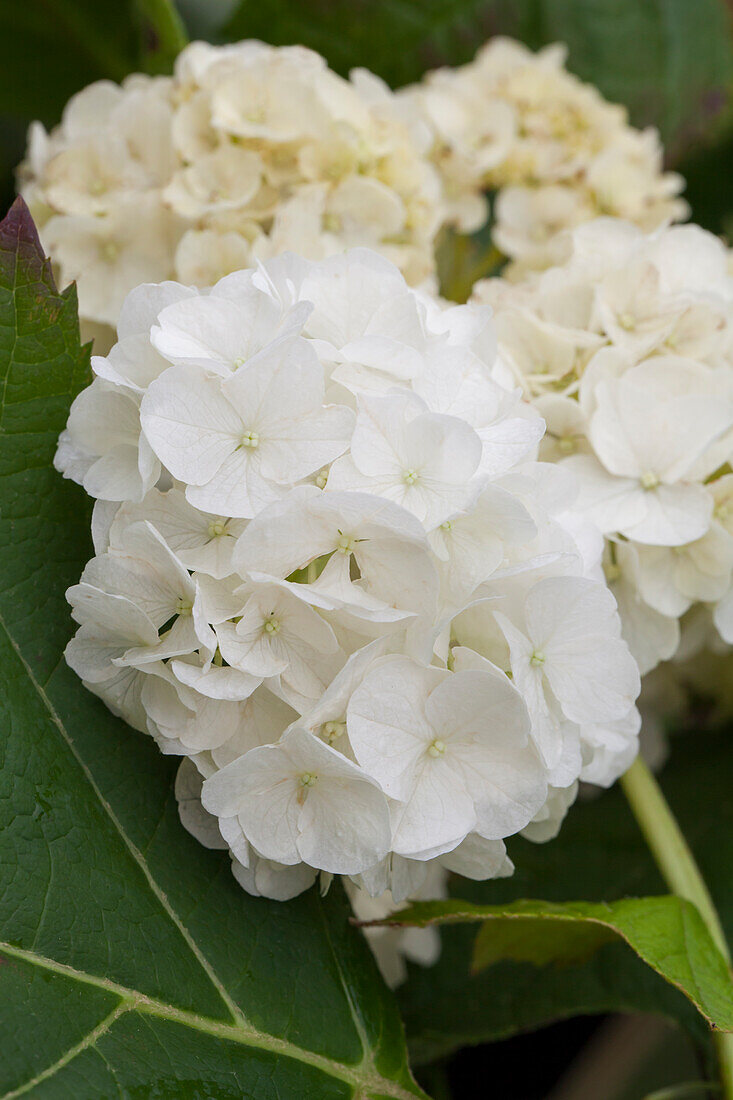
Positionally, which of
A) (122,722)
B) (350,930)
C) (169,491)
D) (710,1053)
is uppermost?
(169,491)

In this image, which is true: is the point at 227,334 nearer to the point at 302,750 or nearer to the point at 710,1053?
the point at 302,750

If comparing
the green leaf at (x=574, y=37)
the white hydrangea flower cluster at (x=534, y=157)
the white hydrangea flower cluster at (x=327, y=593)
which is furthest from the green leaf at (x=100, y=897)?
the green leaf at (x=574, y=37)

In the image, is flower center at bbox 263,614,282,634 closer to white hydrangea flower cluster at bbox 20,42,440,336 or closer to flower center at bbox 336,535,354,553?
flower center at bbox 336,535,354,553

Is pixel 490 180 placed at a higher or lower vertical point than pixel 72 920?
higher

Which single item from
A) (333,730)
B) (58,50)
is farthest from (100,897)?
(58,50)

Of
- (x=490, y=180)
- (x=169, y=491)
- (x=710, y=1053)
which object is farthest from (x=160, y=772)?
(x=490, y=180)

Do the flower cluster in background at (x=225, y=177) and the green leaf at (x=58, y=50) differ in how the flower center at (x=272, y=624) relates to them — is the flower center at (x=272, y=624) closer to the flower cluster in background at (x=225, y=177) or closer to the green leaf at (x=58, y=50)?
the flower cluster in background at (x=225, y=177)

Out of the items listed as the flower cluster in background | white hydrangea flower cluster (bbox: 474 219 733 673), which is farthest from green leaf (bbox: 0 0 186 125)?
white hydrangea flower cluster (bbox: 474 219 733 673)
